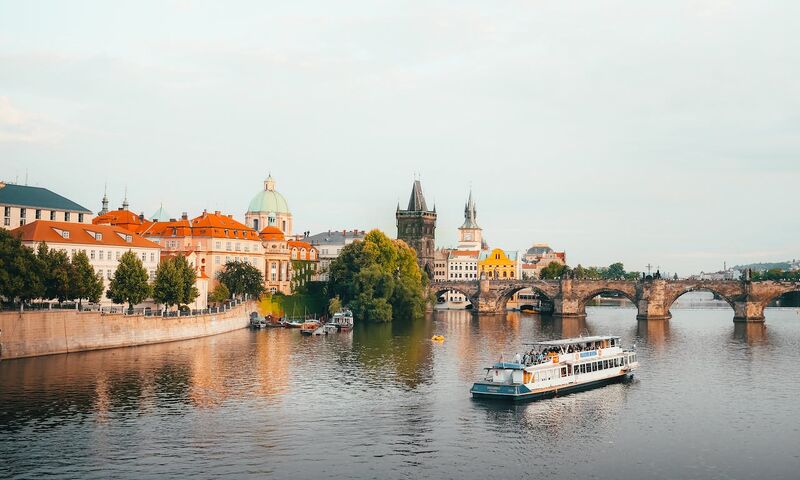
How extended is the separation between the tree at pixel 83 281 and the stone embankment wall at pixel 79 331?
3.24m

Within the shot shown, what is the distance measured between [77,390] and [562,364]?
134 ft

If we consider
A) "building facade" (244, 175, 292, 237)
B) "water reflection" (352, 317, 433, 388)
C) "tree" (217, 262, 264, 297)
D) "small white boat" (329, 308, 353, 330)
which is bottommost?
"water reflection" (352, 317, 433, 388)

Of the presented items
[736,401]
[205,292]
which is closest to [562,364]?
[736,401]

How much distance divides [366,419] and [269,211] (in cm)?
13582

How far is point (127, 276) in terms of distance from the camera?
9744 cm

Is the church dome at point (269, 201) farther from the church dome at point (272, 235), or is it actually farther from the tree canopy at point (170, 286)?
the tree canopy at point (170, 286)

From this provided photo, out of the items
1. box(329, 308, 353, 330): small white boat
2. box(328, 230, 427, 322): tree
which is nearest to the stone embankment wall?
box(329, 308, 353, 330): small white boat

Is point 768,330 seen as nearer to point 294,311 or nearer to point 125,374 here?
point 294,311

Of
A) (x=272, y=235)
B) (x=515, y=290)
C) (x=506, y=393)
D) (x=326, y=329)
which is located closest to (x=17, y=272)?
(x=326, y=329)

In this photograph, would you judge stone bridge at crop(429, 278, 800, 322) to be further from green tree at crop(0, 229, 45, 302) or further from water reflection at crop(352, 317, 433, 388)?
green tree at crop(0, 229, 45, 302)

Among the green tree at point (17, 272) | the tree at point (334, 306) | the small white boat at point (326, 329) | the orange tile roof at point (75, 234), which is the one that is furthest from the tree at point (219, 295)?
the green tree at point (17, 272)

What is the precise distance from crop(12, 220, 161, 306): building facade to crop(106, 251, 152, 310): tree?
2892 millimetres

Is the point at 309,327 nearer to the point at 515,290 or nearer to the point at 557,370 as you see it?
the point at 557,370

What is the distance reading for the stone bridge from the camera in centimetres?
15562
